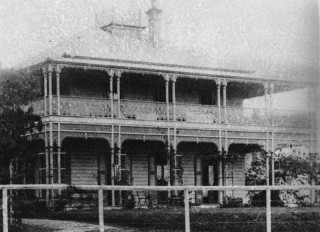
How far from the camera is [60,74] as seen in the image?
92.0 feet

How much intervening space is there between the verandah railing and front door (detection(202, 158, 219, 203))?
207 centimetres

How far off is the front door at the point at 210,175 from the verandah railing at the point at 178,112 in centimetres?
207

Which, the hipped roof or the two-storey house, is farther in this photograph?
the hipped roof

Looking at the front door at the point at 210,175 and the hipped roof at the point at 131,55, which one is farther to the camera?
the front door at the point at 210,175

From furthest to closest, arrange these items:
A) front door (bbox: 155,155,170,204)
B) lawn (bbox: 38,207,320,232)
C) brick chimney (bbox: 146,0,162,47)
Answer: brick chimney (bbox: 146,0,162,47) → front door (bbox: 155,155,170,204) → lawn (bbox: 38,207,320,232)

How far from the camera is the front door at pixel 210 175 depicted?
31.5 metres

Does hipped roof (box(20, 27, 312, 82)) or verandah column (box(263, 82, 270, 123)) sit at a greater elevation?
hipped roof (box(20, 27, 312, 82))

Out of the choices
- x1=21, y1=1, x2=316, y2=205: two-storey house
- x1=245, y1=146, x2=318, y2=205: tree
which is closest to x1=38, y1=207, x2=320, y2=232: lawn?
x1=21, y1=1, x2=316, y2=205: two-storey house

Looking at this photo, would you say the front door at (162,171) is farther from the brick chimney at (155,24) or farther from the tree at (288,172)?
the brick chimney at (155,24)

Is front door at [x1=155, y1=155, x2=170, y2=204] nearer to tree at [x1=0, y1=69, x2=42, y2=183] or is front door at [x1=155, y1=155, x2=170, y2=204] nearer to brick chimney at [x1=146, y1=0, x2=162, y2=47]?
brick chimney at [x1=146, y1=0, x2=162, y2=47]

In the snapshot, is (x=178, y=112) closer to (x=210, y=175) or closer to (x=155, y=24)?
(x=210, y=175)

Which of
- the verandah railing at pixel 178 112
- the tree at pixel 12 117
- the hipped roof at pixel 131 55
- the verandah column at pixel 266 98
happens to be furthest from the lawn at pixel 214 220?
the verandah column at pixel 266 98

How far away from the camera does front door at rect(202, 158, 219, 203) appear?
3147cm

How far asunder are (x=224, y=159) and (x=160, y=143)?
2.85 metres
